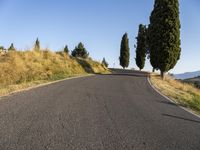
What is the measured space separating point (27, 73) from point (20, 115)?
50.4 feet

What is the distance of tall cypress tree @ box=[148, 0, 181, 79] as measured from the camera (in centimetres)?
3744

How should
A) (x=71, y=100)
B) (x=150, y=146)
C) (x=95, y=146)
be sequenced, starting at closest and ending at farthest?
(x=95, y=146) < (x=150, y=146) < (x=71, y=100)

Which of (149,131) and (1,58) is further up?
(1,58)

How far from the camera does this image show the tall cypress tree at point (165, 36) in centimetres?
3744

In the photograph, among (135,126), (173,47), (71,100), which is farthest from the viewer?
(173,47)

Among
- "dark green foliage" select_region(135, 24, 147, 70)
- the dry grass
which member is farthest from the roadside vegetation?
"dark green foliage" select_region(135, 24, 147, 70)

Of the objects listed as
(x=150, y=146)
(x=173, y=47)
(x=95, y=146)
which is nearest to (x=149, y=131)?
(x=150, y=146)

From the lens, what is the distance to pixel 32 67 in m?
25.5

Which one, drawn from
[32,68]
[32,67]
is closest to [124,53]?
[32,67]

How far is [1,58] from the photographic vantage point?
23.5 m

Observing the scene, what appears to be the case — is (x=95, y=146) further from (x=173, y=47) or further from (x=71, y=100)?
(x=173, y=47)

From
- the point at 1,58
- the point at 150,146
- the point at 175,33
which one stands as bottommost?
the point at 150,146

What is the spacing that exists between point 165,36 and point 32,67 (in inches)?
749

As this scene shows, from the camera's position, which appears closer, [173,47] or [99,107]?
[99,107]
